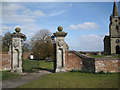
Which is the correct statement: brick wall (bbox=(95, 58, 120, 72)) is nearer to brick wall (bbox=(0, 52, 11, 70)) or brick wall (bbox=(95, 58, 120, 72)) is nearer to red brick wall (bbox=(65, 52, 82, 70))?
red brick wall (bbox=(65, 52, 82, 70))

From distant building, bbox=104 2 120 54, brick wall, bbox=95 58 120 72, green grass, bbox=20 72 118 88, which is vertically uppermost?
distant building, bbox=104 2 120 54

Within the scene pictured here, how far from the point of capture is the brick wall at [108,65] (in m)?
9.88

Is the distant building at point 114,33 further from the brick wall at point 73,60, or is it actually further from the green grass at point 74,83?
the green grass at point 74,83

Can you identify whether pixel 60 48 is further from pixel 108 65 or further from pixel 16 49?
pixel 108 65

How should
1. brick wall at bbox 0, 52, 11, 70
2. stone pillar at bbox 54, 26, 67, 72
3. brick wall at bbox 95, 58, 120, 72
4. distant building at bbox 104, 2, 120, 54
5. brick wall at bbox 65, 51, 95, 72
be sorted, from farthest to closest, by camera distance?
distant building at bbox 104, 2, 120, 54, brick wall at bbox 0, 52, 11, 70, brick wall at bbox 65, 51, 95, 72, stone pillar at bbox 54, 26, 67, 72, brick wall at bbox 95, 58, 120, 72

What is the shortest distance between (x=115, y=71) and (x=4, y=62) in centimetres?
1049

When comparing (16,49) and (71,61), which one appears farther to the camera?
(71,61)

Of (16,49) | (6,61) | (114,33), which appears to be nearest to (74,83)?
(16,49)

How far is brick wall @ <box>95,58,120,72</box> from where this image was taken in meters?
9.88

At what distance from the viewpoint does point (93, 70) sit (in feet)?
33.2

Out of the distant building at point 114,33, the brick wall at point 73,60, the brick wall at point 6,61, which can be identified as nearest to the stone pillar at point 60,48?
the brick wall at point 73,60

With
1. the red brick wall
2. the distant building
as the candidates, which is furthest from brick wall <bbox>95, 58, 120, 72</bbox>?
the distant building

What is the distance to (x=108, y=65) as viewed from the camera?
32.5 feet

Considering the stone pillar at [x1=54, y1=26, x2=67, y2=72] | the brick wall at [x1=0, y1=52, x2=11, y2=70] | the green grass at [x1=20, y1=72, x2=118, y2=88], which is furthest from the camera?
the brick wall at [x1=0, y1=52, x2=11, y2=70]
